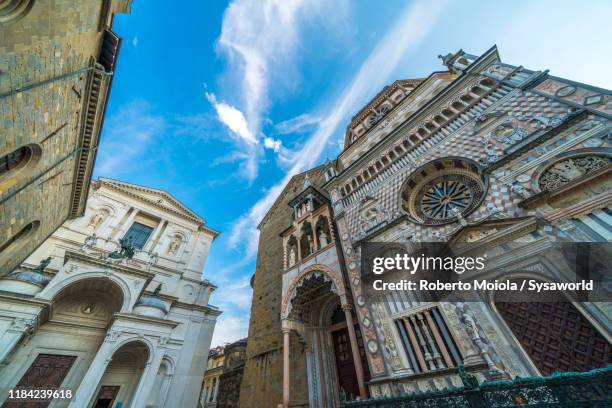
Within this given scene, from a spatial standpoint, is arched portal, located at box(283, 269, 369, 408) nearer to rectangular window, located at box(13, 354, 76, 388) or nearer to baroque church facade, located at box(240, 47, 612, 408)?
baroque church facade, located at box(240, 47, 612, 408)

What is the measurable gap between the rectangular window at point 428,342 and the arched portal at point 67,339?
14.5 m

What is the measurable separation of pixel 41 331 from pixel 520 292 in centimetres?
1929

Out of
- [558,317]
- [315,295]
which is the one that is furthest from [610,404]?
[315,295]

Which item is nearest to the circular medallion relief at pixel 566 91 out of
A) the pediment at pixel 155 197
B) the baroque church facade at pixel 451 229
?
the baroque church facade at pixel 451 229

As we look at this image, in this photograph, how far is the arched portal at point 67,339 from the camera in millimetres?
10273

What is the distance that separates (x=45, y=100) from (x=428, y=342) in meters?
11.5

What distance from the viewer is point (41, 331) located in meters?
11.2

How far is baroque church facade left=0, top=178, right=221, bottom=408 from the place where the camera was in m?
9.93

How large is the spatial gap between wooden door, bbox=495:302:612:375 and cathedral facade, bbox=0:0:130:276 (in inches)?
466

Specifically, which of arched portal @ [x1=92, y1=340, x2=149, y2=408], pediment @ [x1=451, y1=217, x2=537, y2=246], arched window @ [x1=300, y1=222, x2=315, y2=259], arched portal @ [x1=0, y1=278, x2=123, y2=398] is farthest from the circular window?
arched portal @ [x1=0, y1=278, x2=123, y2=398]

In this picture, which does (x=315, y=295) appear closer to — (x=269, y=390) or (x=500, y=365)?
(x=269, y=390)

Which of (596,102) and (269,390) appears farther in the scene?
(269,390)

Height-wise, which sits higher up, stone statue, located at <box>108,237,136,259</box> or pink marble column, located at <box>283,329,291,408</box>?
stone statue, located at <box>108,237,136,259</box>

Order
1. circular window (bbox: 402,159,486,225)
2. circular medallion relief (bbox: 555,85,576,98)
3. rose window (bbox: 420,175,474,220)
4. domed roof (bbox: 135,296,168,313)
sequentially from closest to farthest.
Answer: circular medallion relief (bbox: 555,85,576,98) → circular window (bbox: 402,159,486,225) → rose window (bbox: 420,175,474,220) → domed roof (bbox: 135,296,168,313)
